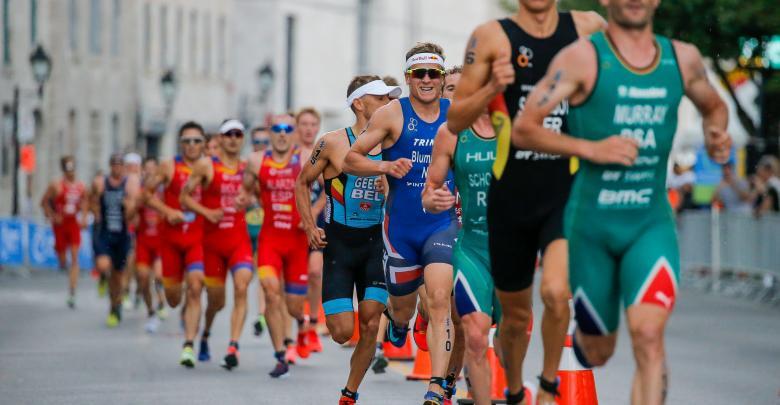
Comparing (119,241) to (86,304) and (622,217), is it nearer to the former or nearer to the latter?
(86,304)

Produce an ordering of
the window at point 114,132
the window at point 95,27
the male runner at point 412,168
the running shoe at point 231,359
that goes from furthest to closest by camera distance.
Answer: the window at point 114,132
the window at point 95,27
the running shoe at point 231,359
the male runner at point 412,168

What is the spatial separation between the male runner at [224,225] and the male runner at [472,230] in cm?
571

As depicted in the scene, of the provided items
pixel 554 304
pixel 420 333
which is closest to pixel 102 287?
pixel 420 333

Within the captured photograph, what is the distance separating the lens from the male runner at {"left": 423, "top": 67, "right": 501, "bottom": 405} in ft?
31.4

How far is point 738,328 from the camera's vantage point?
815 inches

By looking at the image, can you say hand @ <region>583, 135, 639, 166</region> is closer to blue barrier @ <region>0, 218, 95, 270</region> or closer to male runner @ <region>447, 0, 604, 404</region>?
male runner @ <region>447, 0, 604, 404</region>

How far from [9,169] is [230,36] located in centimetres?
1926

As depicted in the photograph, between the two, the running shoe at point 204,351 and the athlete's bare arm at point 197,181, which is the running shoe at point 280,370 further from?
the athlete's bare arm at point 197,181

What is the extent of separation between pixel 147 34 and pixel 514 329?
5034 centimetres

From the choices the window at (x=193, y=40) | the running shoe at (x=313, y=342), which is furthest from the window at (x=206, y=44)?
the running shoe at (x=313, y=342)

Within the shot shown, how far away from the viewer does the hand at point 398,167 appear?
10648mm

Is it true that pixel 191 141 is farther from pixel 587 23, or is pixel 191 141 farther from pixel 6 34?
pixel 6 34

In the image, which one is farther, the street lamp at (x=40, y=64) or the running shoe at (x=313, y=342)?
the street lamp at (x=40, y=64)

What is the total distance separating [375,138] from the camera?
448 inches
